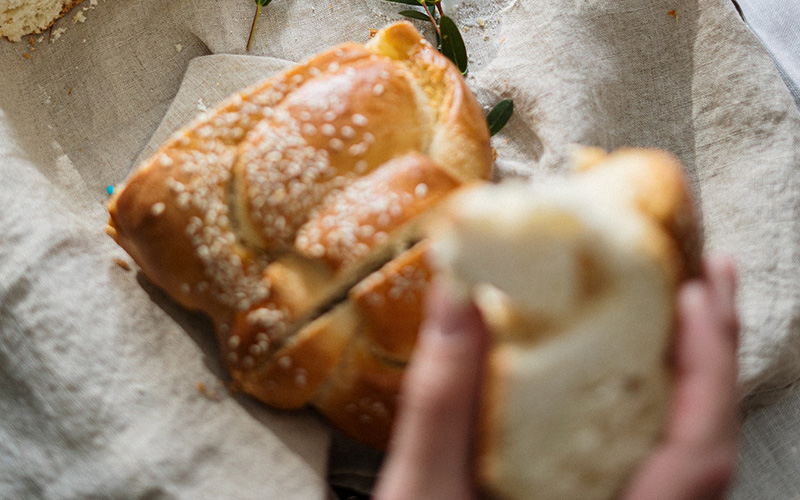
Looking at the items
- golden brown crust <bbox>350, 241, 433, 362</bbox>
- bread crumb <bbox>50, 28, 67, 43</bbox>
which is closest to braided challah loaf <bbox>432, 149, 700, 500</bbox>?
golden brown crust <bbox>350, 241, 433, 362</bbox>

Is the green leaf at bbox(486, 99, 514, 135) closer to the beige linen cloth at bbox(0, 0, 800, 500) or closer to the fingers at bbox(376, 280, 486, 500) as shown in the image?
the beige linen cloth at bbox(0, 0, 800, 500)

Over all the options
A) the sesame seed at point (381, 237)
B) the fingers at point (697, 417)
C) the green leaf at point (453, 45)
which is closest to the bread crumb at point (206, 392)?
the sesame seed at point (381, 237)

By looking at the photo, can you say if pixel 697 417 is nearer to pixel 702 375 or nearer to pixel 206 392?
pixel 702 375

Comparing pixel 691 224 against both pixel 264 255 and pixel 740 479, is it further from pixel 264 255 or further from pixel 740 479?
pixel 740 479

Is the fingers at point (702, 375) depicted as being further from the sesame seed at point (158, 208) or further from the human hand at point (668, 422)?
the sesame seed at point (158, 208)

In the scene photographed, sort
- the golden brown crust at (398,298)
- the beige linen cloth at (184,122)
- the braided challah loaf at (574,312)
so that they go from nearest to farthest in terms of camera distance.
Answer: the braided challah loaf at (574,312)
the golden brown crust at (398,298)
the beige linen cloth at (184,122)
